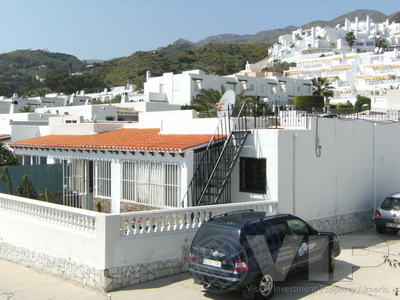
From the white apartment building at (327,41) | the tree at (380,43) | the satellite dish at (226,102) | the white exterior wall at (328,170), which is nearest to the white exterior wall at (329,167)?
the white exterior wall at (328,170)

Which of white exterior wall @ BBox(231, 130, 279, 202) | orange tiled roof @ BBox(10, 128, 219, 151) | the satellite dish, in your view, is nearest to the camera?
white exterior wall @ BBox(231, 130, 279, 202)

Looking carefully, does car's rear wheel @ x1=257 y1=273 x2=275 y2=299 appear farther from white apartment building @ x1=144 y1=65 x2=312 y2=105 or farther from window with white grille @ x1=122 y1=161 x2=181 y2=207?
white apartment building @ x1=144 y1=65 x2=312 y2=105

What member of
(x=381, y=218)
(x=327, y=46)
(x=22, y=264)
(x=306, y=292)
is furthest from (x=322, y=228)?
(x=327, y=46)

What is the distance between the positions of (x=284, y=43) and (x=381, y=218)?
173585mm

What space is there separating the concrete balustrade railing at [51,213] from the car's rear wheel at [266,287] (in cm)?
362

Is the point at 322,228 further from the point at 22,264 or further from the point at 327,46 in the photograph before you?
the point at 327,46

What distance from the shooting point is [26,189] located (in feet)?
56.2

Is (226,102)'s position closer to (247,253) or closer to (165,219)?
(165,219)

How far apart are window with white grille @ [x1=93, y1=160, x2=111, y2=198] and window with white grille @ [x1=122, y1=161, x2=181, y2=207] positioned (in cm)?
105

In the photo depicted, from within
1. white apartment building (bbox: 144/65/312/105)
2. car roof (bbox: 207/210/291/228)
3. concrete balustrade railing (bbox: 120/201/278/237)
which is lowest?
concrete balustrade railing (bbox: 120/201/278/237)

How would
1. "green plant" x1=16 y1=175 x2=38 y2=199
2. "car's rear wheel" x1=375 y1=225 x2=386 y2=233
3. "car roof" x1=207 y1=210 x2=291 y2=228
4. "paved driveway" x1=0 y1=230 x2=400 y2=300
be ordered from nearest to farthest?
"car roof" x1=207 y1=210 x2=291 y2=228, "paved driveway" x1=0 y1=230 x2=400 y2=300, "car's rear wheel" x1=375 y1=225 x2=386 y2=233, "green plant" x1=16 y1=175 x2=38 y2=199

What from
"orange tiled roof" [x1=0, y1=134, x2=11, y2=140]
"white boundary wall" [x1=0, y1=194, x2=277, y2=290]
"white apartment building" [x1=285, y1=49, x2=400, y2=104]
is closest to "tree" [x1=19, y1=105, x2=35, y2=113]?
"orange tiled roof" [x1=0, y1=134, x2=11, y2=140]

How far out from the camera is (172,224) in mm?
10609

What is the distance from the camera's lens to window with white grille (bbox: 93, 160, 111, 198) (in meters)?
16.7
